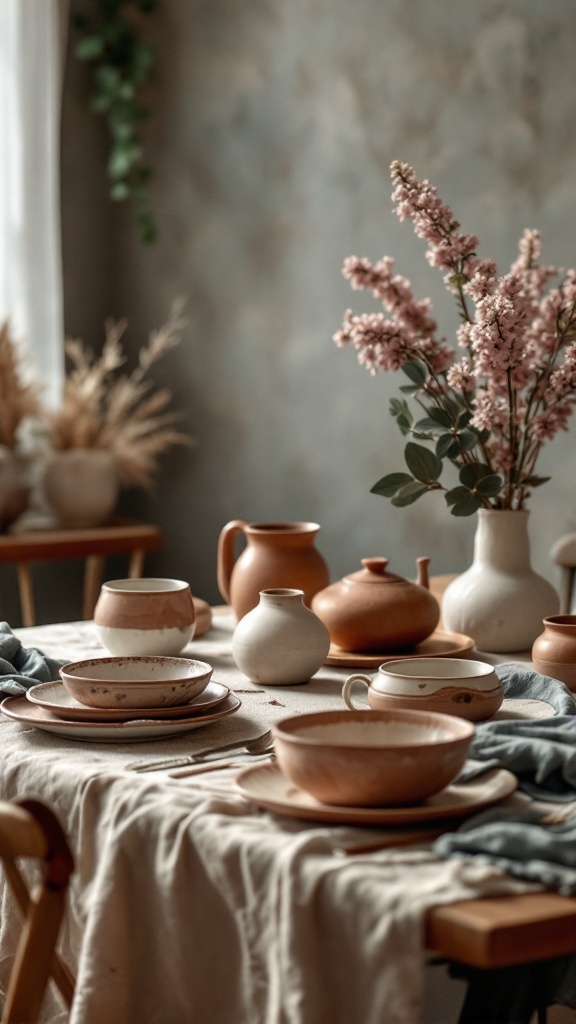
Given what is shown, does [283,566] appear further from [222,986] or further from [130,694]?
[222,986]

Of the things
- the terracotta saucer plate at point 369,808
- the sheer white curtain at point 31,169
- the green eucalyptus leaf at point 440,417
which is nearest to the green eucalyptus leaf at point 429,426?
the green eucalyptus leaf at point 440,417

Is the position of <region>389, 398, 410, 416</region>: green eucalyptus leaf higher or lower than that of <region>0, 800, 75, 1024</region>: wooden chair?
higher

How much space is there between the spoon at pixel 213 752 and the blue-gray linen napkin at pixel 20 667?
30cm

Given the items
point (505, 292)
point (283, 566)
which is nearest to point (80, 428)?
point (283, 566)

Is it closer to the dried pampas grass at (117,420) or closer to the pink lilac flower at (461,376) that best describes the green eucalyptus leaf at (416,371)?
the pink lilac flower at (461,376)

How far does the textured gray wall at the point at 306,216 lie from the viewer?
2949 millimetres

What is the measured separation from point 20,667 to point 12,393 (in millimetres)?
2012

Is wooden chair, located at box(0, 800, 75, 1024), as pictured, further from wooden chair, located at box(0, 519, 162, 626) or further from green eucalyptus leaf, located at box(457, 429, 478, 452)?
wooden chair, located at box(0, 519, 162, 626)

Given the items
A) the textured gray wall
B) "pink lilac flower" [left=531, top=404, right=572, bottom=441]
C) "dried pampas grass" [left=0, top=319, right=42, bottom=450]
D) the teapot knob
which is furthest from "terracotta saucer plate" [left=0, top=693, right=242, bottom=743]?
"dried pampas grass" [left=0, top=319, right=42, bottom=450]

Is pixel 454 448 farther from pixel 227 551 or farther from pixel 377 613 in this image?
pixel 227 551

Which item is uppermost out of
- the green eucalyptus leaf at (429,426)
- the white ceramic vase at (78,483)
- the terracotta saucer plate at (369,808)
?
the green eucalyptus leaf at (429,426)

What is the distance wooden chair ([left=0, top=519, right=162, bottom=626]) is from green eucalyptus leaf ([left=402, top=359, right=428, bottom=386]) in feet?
6.03

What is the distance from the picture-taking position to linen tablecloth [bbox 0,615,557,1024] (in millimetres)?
902

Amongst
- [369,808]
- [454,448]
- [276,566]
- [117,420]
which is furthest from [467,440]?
[117,420]
